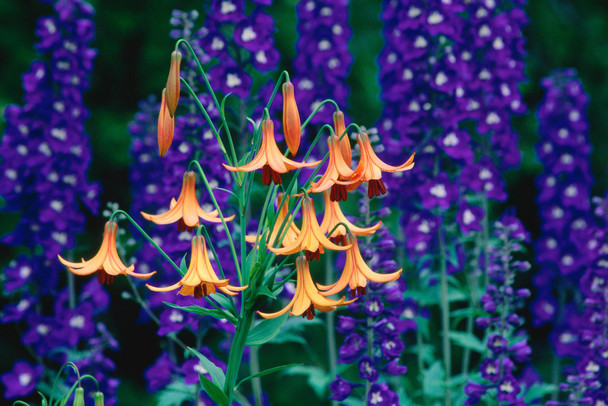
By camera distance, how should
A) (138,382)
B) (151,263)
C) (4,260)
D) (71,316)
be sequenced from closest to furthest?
(71,316), (151,263), (4,260), (138,382)

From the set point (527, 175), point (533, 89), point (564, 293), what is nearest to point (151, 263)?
point (564, 293)

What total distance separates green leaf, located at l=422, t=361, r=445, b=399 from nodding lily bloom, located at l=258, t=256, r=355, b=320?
1.41 metres

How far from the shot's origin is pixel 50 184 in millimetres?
3600

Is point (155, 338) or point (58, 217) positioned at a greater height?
point (58, 217)

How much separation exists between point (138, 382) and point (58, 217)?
2258 mm

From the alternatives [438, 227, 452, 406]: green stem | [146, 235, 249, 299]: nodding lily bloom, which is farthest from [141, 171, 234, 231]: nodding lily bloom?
[438, 227, 452, 406]: green stem

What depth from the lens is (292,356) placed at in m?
5.20

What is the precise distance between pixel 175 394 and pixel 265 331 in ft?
3.83

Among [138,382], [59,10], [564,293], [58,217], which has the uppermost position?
[59,10]

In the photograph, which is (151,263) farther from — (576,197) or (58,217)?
(576,197)

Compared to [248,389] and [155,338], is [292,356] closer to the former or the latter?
[248,389]

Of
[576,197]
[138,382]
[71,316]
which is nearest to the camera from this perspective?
[71,316]

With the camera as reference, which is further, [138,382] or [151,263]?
[138,382]

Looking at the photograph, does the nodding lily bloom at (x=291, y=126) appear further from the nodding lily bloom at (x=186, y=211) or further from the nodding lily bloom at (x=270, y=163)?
the nodding lily bloom at (x=186, y=211)
